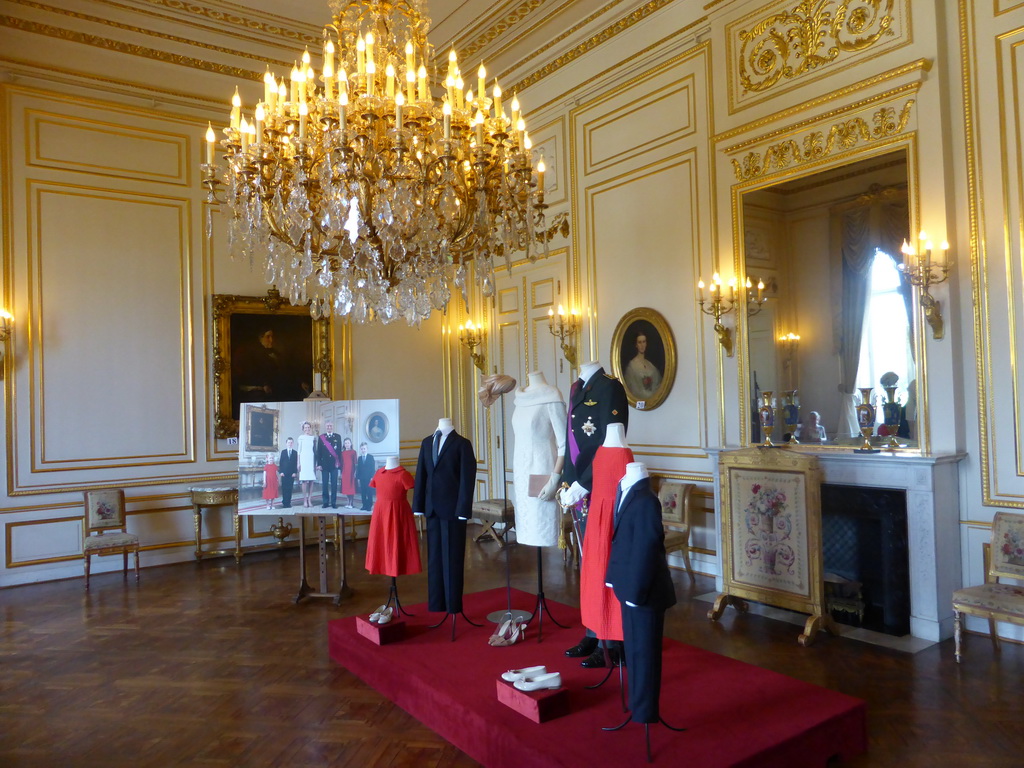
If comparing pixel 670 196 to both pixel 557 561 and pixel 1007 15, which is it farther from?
pixel 557 561

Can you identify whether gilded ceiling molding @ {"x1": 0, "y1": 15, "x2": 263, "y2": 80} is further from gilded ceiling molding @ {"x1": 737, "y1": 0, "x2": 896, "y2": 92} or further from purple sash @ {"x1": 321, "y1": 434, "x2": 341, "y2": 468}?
gilded ceiling molding @ {"x1": 737, "y1": 0, "x2": 896, "y2": 92}

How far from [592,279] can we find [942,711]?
4699mm

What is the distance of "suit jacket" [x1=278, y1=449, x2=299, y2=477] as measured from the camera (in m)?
5.34

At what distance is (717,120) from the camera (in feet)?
19.2

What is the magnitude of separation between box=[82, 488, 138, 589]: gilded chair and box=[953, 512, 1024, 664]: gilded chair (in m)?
6.33

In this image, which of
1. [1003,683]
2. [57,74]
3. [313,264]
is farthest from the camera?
[57,74]

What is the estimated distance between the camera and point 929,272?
445cm

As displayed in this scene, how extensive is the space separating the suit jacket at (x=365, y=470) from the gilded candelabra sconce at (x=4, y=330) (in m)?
3.73

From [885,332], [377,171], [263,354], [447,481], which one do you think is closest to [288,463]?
[447,481]

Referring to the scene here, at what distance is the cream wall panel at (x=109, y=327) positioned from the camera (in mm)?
6711

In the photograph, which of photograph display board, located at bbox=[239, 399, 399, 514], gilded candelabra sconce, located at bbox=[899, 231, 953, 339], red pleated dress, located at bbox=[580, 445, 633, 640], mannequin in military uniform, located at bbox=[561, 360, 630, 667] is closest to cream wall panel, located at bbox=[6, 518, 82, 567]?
photograph display board, located at bbox=[239, 399, 399, 514]

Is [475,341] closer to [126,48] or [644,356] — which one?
[644,356]

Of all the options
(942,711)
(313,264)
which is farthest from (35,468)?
(942,711)

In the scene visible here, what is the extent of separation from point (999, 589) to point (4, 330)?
7.74m
